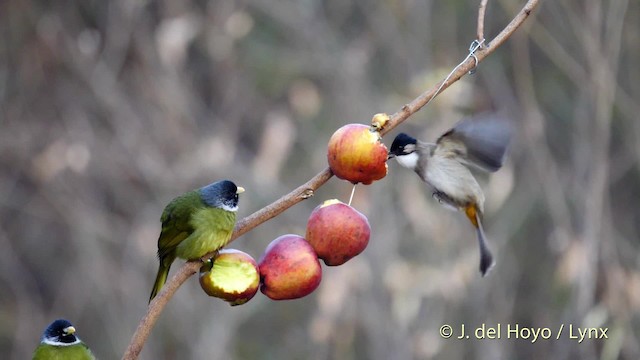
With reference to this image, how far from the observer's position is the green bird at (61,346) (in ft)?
9.41

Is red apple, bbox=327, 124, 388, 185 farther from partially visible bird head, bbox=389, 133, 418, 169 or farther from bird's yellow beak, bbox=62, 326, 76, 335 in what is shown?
bird's yellow beak, bbox=62, 326, 76, 335

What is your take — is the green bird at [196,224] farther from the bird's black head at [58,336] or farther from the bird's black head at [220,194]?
the bird's black head at [58,336]

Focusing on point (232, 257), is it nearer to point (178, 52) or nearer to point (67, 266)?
point (178, 52)

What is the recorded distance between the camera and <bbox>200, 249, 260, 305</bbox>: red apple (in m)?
2.06

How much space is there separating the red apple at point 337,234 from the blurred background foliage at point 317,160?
8.45 feet

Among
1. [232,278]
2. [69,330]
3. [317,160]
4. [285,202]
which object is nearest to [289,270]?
[232,278]

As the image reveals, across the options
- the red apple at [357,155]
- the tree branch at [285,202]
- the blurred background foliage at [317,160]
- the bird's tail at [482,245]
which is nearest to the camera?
the tree branch at [285,202]

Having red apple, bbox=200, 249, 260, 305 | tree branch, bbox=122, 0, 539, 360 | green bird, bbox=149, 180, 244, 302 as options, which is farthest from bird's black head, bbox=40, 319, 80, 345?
tree branch, bbox=122, 0, 539, 360

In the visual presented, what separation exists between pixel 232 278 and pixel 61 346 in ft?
3.52

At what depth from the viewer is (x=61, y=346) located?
2908 millimetres

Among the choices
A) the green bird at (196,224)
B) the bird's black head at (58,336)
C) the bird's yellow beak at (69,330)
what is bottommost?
the bird's black head at (58,336)

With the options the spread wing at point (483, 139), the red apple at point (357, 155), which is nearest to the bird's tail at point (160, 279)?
the red apple at point (357, 155)

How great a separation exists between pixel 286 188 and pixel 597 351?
2.19m

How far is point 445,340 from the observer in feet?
17.8
